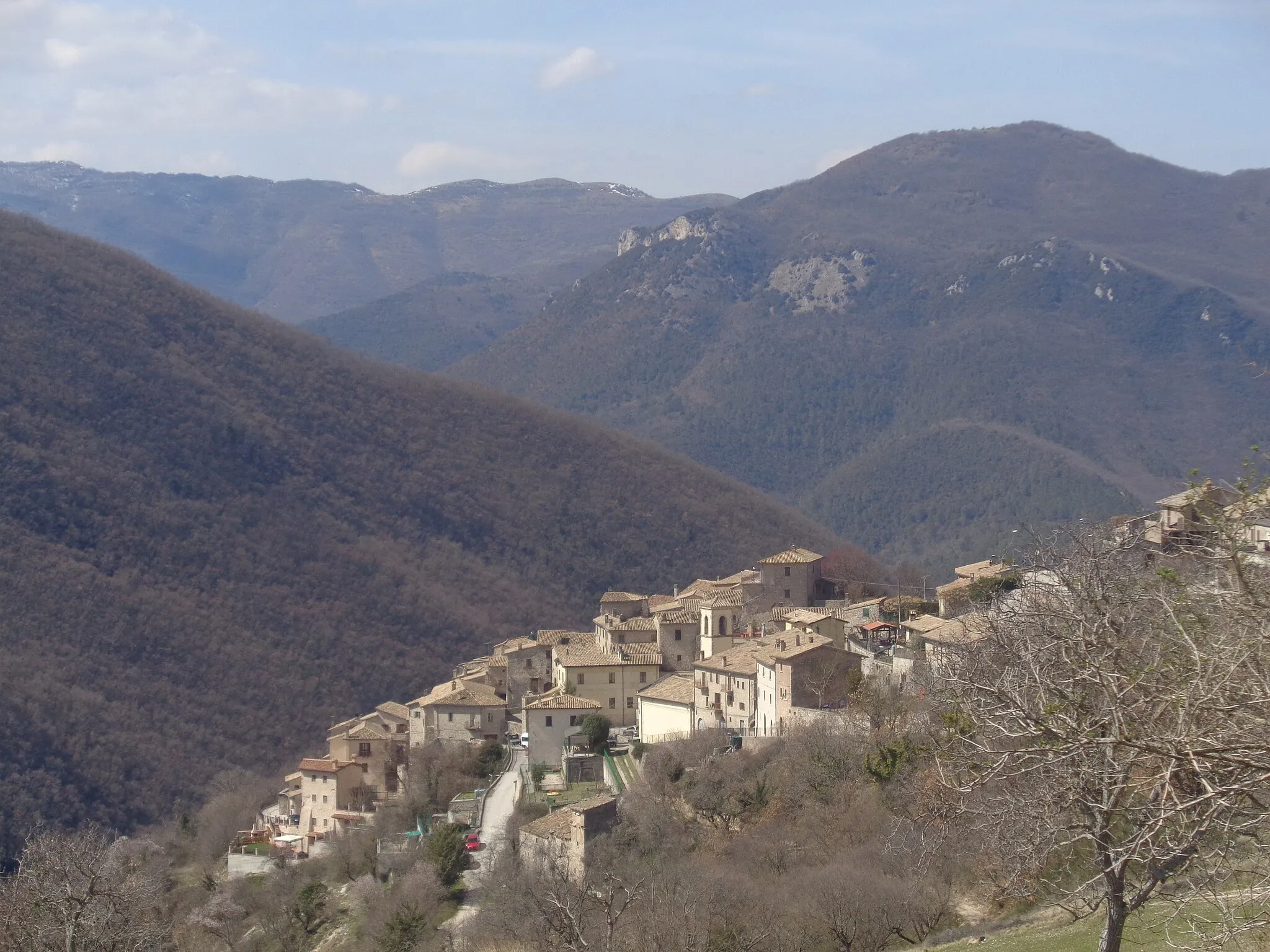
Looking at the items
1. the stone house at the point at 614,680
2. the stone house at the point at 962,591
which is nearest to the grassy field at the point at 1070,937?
the stone house at the point at 962,591

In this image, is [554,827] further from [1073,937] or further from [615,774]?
[1073,937]

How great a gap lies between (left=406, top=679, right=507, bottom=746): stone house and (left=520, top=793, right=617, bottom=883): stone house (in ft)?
38.9

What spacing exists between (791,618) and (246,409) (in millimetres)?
93275

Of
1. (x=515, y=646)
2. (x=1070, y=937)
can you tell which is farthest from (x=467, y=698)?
(x=1070, y=937)

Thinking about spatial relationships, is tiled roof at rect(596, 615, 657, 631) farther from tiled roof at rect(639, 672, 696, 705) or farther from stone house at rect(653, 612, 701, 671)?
tiled roof at rect(639, 672, 696, 705)

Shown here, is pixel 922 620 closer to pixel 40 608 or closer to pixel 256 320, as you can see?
pixel 40 608

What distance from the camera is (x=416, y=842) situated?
39.9 metres

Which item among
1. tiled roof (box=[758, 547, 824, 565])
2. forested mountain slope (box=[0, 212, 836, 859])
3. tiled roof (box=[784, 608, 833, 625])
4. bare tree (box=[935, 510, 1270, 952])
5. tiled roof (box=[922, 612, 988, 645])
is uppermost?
bare tree (box=[935, 510, 1270, 952])

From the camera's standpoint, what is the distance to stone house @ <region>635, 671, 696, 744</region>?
43.6 m

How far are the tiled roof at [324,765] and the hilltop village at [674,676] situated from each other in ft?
0.21

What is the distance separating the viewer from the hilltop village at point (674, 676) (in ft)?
130

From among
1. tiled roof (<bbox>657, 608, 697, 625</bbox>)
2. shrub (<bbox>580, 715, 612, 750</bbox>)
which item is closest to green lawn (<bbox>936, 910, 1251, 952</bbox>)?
shrub (<bbox>580, 715, 612, 750</bbox>)

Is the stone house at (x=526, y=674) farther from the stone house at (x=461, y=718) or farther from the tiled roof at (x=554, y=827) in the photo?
the tiled roof at (x=554, y=827)

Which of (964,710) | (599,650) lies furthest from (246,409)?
(964,710)
